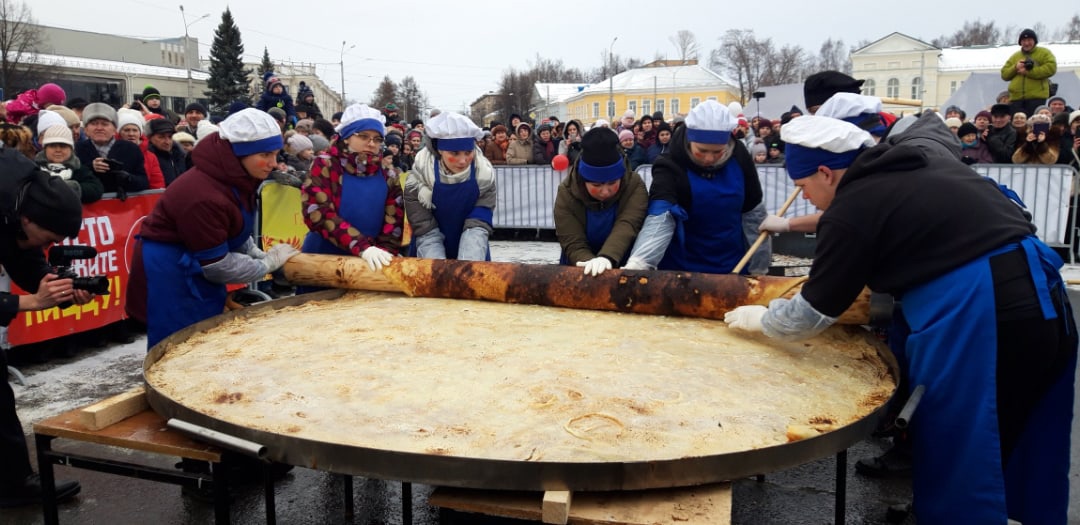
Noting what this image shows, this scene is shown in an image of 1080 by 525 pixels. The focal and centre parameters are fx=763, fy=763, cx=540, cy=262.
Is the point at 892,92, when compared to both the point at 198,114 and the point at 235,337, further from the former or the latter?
the point at 235,337

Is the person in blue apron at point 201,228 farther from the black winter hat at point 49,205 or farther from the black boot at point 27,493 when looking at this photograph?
the black boot at point 27,493

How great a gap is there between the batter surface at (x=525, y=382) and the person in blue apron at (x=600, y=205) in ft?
2.12

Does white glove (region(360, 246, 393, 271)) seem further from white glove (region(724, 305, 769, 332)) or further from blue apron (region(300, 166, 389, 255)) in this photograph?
white glove (region(724, 305, 769, 332))

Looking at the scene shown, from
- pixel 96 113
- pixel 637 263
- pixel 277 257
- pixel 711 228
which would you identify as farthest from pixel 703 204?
pixel 96 113

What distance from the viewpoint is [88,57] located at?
67.2 meters

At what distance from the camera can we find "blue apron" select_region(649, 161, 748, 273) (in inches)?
164

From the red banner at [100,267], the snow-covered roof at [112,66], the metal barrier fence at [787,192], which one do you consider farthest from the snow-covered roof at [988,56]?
the red banner at [100,267]

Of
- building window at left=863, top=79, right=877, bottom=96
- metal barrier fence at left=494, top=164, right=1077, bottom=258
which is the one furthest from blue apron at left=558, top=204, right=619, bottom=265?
building window at left=863, top=79, right=877, bottom=96

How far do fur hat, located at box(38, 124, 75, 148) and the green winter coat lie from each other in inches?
490

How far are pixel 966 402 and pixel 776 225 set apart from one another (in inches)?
76.1

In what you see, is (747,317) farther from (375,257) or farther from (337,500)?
(337,500)

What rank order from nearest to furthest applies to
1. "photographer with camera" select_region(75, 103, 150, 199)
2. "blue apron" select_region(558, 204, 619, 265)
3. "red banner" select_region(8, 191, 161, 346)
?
"blue apron" select_region(558, 204, 619, 265) → "red banner" select_region(8, 191, 161, 346) → "photographer with camera" select_region(75, 103, 150, 199)

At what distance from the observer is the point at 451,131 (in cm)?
439

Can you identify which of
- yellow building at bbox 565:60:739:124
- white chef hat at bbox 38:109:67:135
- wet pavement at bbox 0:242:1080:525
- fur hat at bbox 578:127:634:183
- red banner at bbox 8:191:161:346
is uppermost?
yellow building at bbox 565:60:739:124
